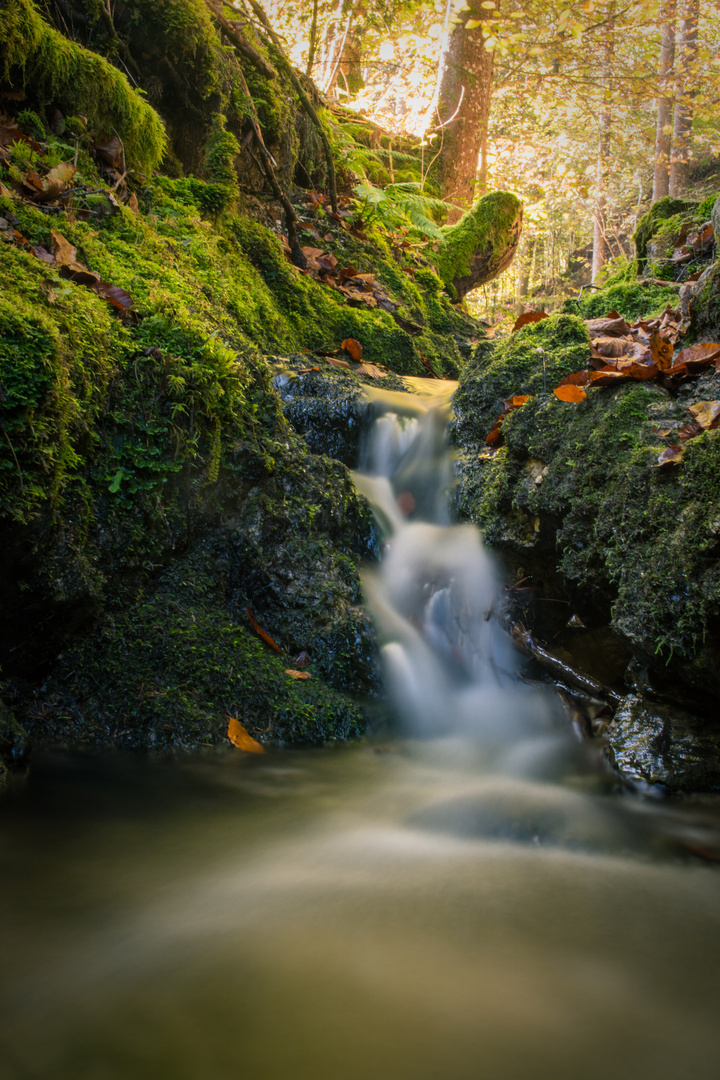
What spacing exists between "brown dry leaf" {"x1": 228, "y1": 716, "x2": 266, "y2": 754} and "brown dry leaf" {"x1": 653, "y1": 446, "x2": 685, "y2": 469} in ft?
7.31

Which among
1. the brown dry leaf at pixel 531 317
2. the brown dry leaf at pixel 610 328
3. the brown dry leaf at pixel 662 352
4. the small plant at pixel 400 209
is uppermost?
A: the small plant at pixel 400 209

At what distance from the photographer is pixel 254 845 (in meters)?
2.15

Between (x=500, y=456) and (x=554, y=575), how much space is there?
0.88 meters

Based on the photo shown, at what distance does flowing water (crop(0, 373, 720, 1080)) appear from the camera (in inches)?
50.8

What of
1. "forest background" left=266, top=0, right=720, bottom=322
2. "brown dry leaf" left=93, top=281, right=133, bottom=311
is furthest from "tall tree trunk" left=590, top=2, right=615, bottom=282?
"brown dry leaf" left=93, top=281, right=133, bottom=311

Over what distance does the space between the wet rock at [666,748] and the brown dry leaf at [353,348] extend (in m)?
4.39

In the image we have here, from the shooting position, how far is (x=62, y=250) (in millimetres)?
3354

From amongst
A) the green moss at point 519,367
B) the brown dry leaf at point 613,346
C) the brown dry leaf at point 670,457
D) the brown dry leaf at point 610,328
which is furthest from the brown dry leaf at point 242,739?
the brown dry leaf at point 610,328

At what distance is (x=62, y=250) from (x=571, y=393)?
114 inches

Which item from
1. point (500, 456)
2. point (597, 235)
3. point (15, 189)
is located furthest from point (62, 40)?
point (597, 235)

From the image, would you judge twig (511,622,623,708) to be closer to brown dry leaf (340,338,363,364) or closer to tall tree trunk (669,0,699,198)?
brown dry leaf (340,338,363,364)

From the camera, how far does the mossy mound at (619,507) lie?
8.11 feet

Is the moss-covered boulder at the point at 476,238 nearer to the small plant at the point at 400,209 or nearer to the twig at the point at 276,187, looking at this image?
the small plant at the point at 400,209

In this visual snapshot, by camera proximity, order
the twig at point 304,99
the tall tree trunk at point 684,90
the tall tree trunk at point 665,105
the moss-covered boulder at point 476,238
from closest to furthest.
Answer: the twig at point 304,99
the moss-covered boulder at point 476,238
the tall tree trunk at point 684,90
the tall tree trunk at point 665,105
